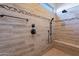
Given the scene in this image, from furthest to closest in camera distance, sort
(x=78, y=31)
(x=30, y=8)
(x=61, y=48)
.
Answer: (x=61, y=48) < (x=78, y=31) < (x=30, y=8)

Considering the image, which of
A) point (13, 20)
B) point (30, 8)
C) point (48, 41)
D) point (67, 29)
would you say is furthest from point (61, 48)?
point (13, 20)

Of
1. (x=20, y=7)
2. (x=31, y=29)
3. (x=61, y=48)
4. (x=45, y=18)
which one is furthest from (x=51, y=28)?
(x=20, y=7)

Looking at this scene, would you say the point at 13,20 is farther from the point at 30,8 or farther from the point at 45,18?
the point at 45,18

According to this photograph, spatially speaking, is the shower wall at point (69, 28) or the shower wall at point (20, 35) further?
the shower wall at point (69, 28)

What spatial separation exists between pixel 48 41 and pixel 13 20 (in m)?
1.21

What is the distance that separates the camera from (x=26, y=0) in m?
1.44

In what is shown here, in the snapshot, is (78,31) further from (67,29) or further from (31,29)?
(31,29)

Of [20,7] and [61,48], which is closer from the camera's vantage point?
[20,7]

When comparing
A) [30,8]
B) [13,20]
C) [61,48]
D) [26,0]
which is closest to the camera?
[13,20]

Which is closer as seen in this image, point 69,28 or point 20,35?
point 20,35

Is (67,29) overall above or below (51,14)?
below

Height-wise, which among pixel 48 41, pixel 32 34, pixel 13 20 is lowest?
pixel 48 41

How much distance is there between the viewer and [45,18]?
219 cm

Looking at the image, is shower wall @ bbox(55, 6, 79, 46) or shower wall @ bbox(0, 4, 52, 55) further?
shower wall @ bbox(55, 6, 79, 46)
